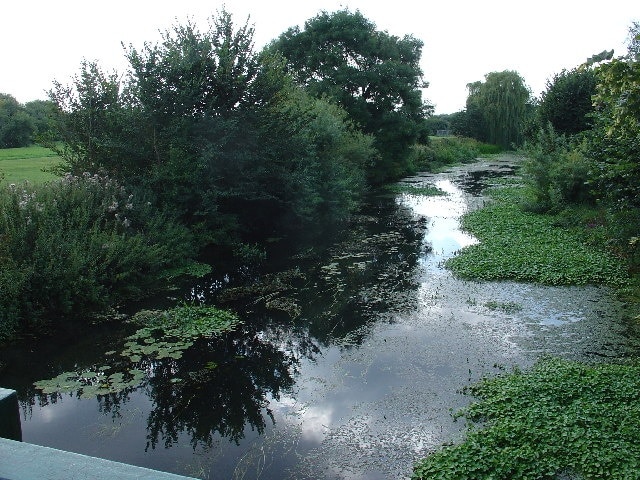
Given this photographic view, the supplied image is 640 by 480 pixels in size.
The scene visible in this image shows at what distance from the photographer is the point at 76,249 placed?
378 inches

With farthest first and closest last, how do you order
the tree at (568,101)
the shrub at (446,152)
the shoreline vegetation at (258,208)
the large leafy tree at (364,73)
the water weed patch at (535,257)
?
the shrub at (446,152) → the large leafy tree at (364,73) → the tree at (568,101) → the water weed patch at (535,257) → the shoreline vegetation at (258,208)

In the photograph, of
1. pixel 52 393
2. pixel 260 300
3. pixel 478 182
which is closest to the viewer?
pixel 52 393

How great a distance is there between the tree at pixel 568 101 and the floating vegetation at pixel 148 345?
18.7 meters

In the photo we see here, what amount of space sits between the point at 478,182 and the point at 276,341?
86.4 ft

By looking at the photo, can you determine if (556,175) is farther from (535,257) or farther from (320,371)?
(320,371)

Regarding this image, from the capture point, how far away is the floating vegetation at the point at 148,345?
23.7 ft

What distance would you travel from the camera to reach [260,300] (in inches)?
429

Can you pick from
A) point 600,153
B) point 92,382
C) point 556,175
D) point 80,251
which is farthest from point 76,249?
point 556,175

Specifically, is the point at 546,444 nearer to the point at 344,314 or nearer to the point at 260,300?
the point at 344,314

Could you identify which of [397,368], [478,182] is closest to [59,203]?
[397,368]

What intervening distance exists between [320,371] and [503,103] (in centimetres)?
4842

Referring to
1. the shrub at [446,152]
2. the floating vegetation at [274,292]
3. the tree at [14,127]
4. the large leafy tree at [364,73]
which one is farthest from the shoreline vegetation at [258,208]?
the tree at [14,127]

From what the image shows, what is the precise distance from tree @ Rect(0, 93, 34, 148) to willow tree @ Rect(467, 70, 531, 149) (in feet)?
137

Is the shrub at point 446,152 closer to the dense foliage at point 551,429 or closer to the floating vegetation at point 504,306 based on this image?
the floating vegetation at point 504,306
